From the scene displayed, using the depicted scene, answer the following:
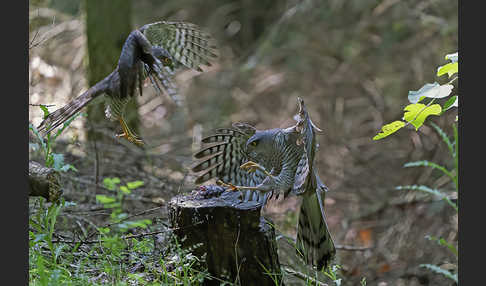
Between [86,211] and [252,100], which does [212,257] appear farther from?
[252,100]

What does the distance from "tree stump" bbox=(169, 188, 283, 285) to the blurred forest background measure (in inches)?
68.2

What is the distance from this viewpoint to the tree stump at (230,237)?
2.81 m

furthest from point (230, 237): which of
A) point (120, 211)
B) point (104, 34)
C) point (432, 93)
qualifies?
point (104, 34)

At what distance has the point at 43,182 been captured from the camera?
2.66m

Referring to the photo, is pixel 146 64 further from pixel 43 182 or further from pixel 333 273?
pixel 333 273

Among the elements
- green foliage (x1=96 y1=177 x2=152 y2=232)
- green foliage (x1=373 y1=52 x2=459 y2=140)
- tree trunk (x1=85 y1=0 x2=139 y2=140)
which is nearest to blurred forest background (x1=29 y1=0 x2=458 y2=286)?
tree trunk (x1=85 y1=0 x2=139 y2=140)

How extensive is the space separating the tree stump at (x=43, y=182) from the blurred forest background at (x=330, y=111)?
68.1 inches

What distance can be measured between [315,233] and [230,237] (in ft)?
1.51

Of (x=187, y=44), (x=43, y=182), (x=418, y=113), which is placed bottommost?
(x=43, y=182)

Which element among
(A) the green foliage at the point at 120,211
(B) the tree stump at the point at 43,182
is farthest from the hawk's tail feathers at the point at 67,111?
(A) the green foliage at the point at 120,211

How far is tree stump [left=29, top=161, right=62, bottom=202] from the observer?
2.64 m

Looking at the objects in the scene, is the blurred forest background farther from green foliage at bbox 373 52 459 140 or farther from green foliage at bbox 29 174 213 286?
green foliage at bbox 373 52 459 140

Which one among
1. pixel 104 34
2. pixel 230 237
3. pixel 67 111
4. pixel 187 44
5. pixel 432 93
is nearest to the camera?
pixel 432 93

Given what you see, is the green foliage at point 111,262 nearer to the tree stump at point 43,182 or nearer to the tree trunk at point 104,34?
the tree stump at point 43,182
